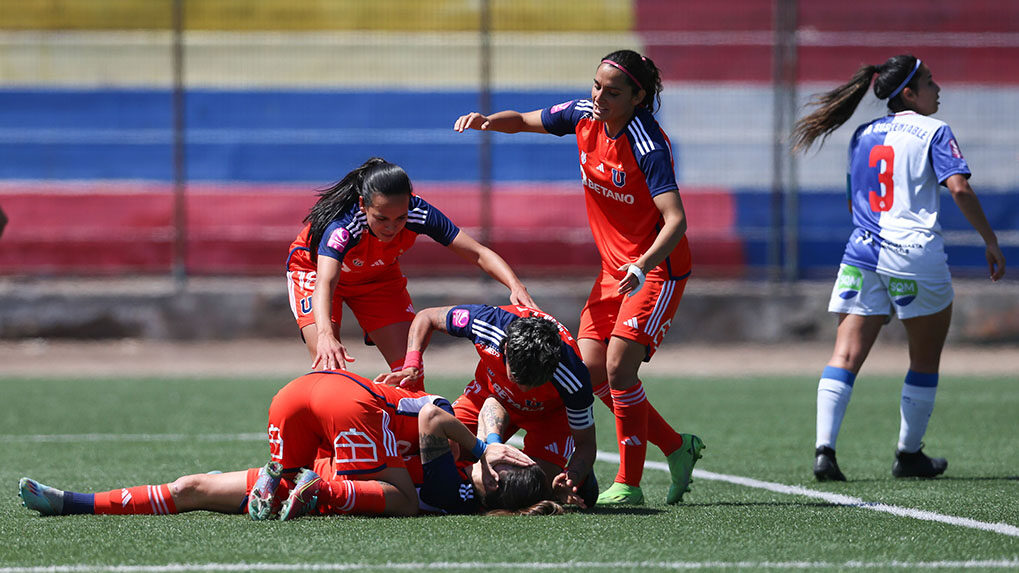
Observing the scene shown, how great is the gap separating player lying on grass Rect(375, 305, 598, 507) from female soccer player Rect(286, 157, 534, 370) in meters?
0.30

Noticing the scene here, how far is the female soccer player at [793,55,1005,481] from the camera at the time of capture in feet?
22.7

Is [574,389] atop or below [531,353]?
below

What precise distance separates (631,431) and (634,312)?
0.54m

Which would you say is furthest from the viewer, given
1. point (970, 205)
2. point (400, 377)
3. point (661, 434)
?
point (970, 205)

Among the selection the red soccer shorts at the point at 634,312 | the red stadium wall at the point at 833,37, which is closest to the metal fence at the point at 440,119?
the red stadium wall at the point at 833,37

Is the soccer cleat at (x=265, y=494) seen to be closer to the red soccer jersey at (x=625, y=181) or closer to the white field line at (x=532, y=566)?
the white field line at (x=532, y=566)

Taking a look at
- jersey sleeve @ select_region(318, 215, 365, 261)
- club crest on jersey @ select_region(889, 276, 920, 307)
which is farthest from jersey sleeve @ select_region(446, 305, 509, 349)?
club crest on jersey @ select_region(889, 276, 920, 307)

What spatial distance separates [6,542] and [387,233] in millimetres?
2235

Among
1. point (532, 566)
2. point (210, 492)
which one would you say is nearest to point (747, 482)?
point (532, 566)

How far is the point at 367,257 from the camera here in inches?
273

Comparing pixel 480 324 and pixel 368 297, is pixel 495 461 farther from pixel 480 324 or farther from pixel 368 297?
pixel 368 297

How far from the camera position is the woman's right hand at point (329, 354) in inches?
224

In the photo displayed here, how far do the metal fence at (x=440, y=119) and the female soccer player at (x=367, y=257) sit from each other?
29.8ft

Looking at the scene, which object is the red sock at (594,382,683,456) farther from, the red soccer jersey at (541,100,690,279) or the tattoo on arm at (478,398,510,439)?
the tattoo on arm at (478,398,510,439)
